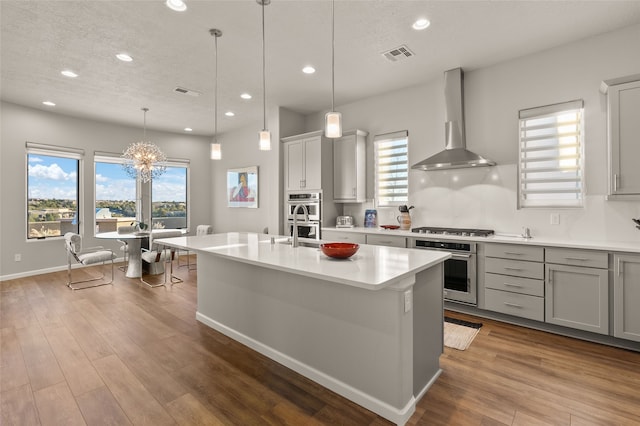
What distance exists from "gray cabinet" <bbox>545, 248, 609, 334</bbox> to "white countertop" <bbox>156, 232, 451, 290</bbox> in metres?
1.49

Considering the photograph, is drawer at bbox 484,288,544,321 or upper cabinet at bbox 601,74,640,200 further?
drawer at bbox 484,288,544,321

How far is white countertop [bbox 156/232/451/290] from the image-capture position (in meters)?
1.62

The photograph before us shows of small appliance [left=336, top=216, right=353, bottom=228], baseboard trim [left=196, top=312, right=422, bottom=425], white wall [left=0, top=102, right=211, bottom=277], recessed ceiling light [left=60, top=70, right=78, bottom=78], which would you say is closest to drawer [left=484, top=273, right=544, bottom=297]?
baseboard trim [left=196, top=312, right=422, bottom=425]

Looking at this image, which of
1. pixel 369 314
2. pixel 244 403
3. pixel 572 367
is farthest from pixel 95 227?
pixel 572 367

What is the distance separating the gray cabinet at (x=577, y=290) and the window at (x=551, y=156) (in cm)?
77

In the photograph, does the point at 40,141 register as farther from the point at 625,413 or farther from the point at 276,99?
the point at 625,413

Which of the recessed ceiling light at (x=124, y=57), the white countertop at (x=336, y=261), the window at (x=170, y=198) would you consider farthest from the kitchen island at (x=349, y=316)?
Result: the window at (x=170, y=198)

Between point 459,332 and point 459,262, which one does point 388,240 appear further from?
point 459,332

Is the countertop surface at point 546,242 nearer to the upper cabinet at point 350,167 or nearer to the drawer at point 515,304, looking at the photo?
the drawer at point 515,304

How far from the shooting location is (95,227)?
611 centimetres

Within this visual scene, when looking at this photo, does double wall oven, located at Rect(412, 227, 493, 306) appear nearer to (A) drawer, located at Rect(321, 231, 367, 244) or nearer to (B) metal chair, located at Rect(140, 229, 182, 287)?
(A) drawer, located at Rect(321, 231, 367, 244)

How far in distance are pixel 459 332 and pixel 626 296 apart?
1.39 m

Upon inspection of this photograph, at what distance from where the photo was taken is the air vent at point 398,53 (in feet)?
11.0

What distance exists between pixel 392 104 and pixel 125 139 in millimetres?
5523
